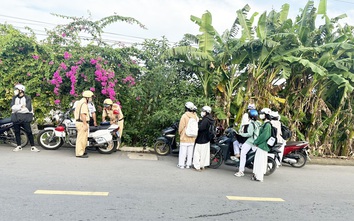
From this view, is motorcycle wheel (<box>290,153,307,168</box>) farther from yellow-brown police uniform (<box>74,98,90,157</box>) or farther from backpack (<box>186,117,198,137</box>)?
yellow-brown police uniform (<box>74,98,90,157</box>)

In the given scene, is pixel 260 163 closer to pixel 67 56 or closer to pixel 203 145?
pixel 203 145

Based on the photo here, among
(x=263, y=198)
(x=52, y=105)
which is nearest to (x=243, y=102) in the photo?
(x=263, y=198)

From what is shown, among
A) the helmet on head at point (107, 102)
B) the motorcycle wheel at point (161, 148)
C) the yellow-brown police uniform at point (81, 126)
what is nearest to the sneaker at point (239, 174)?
the motorcycle wheel at point (161, 148)

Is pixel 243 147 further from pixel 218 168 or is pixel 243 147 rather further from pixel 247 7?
pixel 247 7

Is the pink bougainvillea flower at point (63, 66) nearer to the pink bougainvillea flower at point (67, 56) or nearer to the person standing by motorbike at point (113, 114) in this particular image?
the pink bougainvillea flower at point (67, 56)

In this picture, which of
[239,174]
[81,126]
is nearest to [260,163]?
[239,174]

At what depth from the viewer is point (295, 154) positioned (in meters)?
8.73

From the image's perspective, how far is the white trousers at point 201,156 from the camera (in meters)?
7.44

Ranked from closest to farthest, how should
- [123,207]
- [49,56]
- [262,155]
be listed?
1. [123,207]
2. [262,155]
3. [49,56]

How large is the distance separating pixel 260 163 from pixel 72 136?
4.98m

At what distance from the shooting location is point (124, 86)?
9.84 metres

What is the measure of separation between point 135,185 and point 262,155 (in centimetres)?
286

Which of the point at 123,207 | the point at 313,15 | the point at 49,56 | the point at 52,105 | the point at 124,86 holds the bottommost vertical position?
the point at 123,207

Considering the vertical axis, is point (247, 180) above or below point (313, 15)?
below
